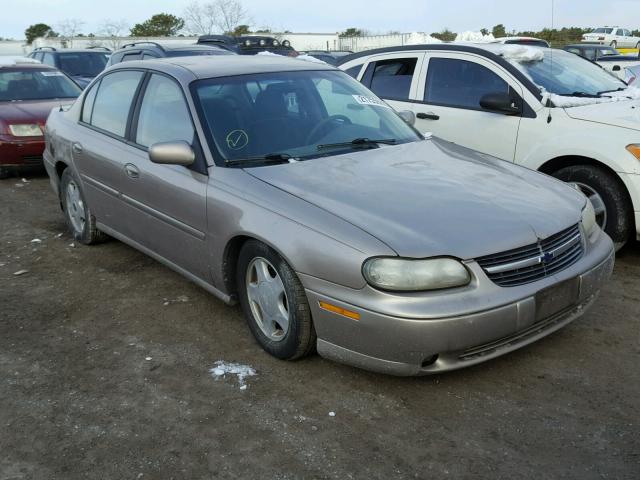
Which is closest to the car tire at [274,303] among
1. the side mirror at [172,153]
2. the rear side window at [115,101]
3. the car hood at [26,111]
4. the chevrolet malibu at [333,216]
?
the chevrolet malibu at [333,216]

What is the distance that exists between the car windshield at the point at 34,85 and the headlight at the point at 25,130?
1.04 m

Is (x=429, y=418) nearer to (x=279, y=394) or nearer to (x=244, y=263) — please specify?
(x=279, y=394)

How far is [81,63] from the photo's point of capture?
14859 millimetres

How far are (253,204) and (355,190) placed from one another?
540 millimetres

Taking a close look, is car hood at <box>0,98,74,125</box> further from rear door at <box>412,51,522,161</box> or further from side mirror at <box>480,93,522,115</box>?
side mirror at <box>480,93,522,115</box>

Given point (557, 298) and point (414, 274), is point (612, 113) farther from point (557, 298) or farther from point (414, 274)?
point (414, 274)

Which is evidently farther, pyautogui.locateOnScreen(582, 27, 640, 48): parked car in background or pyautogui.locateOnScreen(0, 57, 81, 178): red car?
pyautogui.locateOnScreen(582, 27, 640, 48): parked car in background

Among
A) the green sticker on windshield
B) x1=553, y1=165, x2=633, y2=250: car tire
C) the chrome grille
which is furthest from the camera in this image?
x1=553, y1=165, x2=633, y2=250: car tire

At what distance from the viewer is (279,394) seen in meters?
3.31

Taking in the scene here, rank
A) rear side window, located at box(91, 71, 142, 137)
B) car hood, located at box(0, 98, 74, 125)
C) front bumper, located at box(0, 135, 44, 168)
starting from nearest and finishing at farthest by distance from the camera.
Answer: rear side window, located at box(91, 71, 142, 137), front bumper, located at box(0, 135, 44, 168), car hood, located at box(0, 98, 74, 125)

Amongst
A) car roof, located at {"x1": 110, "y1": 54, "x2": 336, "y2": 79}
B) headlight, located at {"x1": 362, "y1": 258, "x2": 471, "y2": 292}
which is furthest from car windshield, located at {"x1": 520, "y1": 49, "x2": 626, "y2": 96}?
headlight, located at {"x1": 362, "y1": 258, "x2": 471, "y2": 292}

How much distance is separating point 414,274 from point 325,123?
1613 mm

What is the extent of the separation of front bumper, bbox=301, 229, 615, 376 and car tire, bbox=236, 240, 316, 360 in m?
0.12

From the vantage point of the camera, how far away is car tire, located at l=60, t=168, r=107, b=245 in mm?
5512
